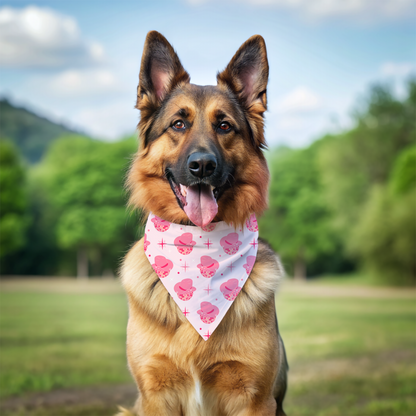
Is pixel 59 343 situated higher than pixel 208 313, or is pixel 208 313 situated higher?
pixel 208 313

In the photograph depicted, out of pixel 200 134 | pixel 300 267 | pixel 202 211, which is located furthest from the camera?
pixel 300 267

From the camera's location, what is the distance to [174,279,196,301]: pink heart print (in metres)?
3.69

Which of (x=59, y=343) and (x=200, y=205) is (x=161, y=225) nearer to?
(x=200, y=205)

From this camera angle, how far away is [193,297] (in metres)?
3.74

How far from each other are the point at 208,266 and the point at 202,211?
647 mm

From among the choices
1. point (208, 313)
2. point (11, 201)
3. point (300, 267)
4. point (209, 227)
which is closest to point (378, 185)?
point (300, 267)

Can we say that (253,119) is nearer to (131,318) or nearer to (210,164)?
(210,164)

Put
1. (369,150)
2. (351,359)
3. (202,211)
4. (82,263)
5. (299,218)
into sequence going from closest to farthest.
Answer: (202,211)
(351,359)
(369,150)
(82,263)
(299,218)

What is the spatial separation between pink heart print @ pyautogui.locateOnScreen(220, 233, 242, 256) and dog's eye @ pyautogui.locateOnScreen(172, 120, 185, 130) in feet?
3.16

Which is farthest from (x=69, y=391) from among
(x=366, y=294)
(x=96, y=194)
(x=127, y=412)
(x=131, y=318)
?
(x=96, y=194)

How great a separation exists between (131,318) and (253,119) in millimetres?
1891

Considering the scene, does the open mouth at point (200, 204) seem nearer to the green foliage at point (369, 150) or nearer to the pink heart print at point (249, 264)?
the pink heart print at point (249, 264)

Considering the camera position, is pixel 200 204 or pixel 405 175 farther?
pixel 405 175

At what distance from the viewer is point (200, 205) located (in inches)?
137
